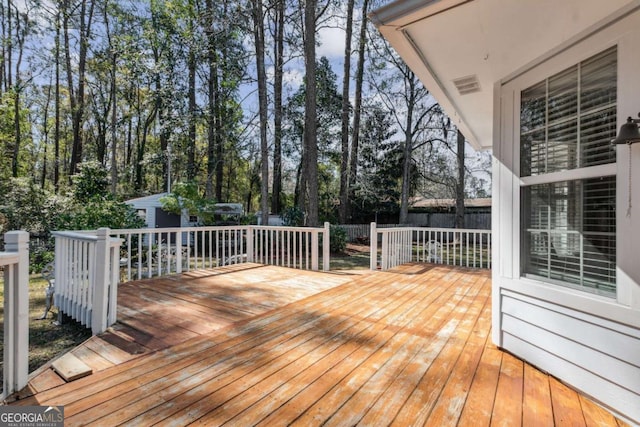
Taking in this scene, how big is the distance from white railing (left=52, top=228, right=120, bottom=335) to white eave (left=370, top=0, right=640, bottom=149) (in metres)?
3.01

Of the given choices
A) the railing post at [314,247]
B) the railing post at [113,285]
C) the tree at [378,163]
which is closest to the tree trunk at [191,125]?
the tree at [378,163]

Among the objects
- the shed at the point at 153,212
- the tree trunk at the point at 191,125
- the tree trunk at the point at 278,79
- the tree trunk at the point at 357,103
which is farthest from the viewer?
the tree trunk at the point at 357,103

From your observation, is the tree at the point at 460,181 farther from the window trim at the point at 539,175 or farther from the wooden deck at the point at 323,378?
the window trim at the point at 539,175

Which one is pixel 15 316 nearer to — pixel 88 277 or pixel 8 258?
pixel 8 258

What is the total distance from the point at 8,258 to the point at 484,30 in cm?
328

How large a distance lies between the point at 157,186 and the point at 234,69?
1585 cm

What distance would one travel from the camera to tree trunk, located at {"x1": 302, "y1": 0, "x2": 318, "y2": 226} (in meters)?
9.04

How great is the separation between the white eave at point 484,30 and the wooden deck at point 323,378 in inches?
87.9

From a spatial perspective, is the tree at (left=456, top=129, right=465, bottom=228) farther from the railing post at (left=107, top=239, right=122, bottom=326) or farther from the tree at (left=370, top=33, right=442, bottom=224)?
the railing post at (left=107, top=239, right=122, bottom=326)

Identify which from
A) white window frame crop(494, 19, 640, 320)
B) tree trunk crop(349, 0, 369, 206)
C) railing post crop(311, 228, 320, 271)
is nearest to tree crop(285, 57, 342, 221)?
tree trunk crop(349, 0, 369, 206)

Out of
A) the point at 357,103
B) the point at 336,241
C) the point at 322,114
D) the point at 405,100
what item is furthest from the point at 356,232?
the point at 405,100

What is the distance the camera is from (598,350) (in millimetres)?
1816

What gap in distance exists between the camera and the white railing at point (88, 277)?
2795 millimetres

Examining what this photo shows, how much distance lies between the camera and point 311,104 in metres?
9.40
